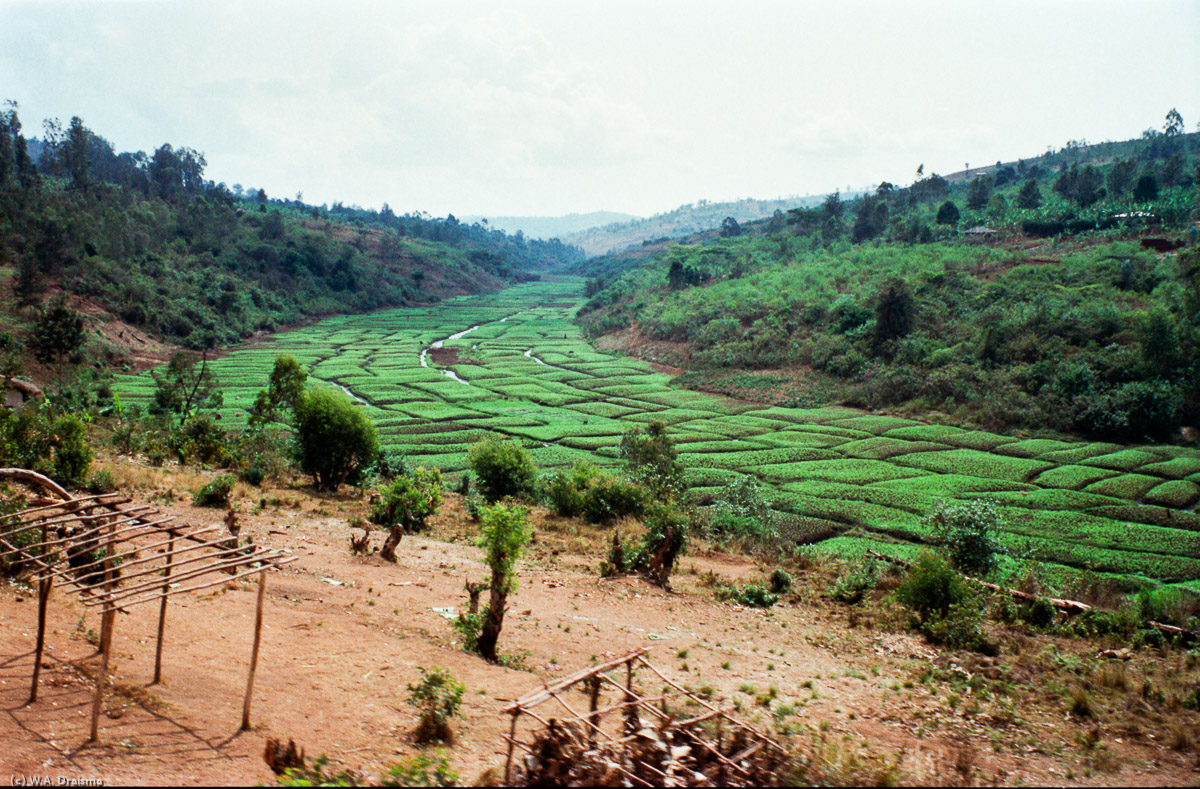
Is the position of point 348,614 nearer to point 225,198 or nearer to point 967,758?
point 967,758

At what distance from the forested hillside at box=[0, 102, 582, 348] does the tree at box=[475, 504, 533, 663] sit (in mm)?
48671

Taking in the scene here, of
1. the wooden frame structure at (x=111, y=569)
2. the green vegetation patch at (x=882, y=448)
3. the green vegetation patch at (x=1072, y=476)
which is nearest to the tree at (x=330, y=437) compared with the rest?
the wooden frame structure at (x=111, y=569)

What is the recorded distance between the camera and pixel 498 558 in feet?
38.0

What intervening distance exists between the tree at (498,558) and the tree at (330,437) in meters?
14.9

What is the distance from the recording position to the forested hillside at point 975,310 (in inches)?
1646

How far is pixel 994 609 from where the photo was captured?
15.8 metres

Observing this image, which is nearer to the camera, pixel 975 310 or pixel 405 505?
pixel 405 505

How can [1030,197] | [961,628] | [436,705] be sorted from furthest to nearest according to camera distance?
[1030,197] < [961,628] < [436,705]

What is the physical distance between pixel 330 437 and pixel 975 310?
49.5m

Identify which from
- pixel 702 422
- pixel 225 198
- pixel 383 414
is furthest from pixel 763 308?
pixel 225 198

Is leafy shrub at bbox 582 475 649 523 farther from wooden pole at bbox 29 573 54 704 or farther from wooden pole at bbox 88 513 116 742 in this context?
wooden pole at bbox 88 513 116 742

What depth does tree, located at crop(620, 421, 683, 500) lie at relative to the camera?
1062 inches

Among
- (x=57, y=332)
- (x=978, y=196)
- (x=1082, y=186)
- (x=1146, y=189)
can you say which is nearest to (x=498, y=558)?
(x=57, y=332)

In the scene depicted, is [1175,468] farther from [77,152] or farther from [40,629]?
[77,152]
